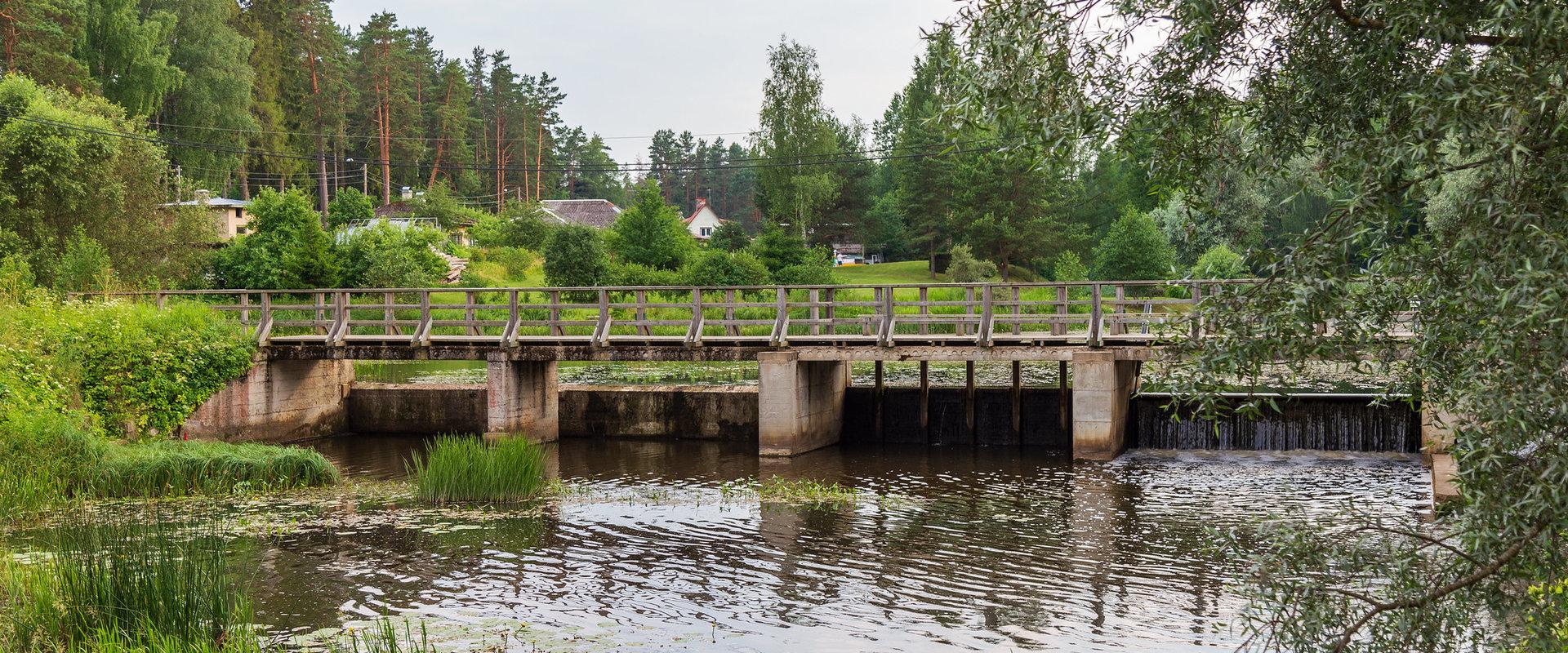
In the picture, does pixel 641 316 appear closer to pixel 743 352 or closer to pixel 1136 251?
pixel 743 352

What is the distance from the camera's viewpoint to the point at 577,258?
47.7m

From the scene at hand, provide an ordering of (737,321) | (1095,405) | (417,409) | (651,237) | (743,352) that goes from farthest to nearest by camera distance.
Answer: (651,237) → (417,409) → (737,321) → (743,352) → (1095,405)

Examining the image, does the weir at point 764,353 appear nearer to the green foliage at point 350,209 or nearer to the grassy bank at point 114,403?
the grassy bank at point 114,403

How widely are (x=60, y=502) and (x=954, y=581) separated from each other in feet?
36.5

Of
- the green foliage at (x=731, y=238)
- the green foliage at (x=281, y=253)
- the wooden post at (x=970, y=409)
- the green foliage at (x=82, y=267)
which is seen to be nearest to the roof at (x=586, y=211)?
the green foliage at (x=731, y=238)

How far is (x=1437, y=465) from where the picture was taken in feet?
50.3

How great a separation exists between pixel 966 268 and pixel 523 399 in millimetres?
34568

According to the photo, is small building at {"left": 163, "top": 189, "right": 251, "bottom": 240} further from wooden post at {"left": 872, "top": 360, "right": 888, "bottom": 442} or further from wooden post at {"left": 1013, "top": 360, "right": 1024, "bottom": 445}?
wooden post at {"left": 1013, "top": 360, "right": 1024, "bottom": 445}

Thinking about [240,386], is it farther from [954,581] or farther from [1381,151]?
[1381,151]

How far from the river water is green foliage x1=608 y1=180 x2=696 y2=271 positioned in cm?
3030

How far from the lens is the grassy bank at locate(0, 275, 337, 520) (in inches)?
663

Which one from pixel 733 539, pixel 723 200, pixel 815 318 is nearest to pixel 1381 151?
pixel 733 539

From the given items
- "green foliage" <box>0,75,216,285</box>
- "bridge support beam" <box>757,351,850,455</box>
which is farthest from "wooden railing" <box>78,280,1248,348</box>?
"green foliage" <box>0,75,216,285</box>

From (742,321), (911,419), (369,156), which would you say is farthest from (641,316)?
(369,156)
